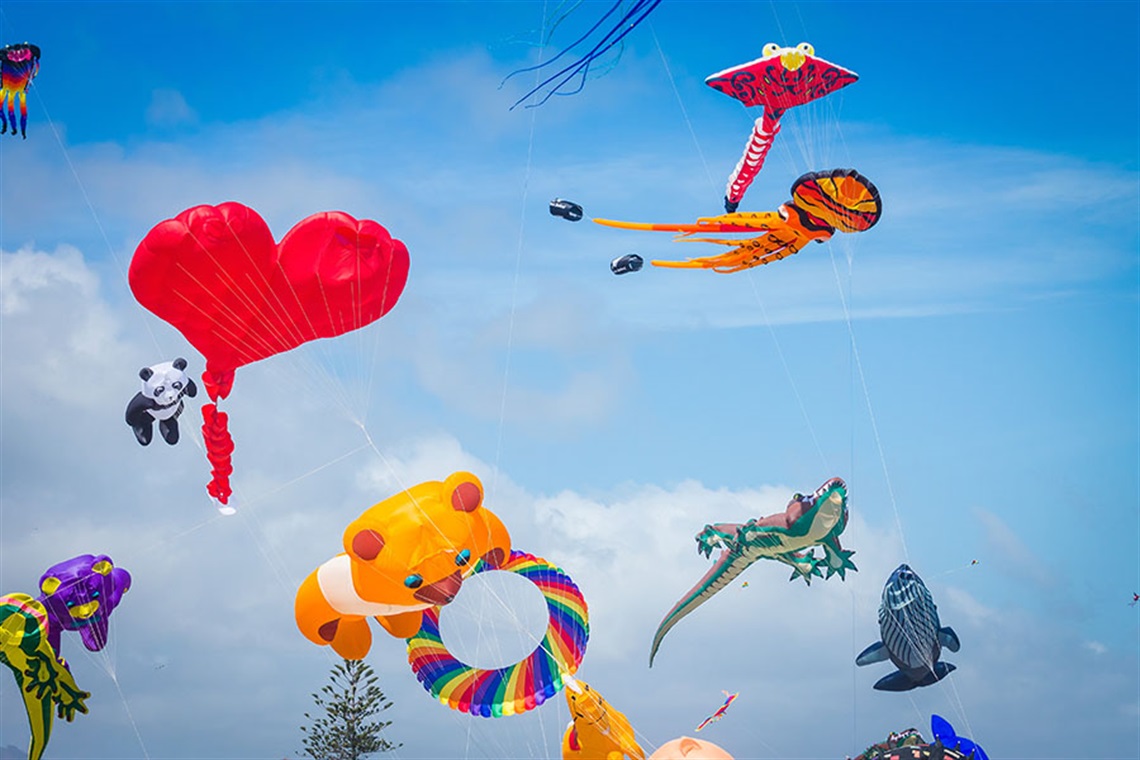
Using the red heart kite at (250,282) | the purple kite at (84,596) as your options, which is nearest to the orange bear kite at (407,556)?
the red heart kite at (250,282)

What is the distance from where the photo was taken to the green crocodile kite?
1791cm

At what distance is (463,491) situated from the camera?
17.8 m

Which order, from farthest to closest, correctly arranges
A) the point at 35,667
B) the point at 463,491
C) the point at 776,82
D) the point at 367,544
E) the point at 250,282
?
the point at 35,667 < the point at 776,82 < the point at 463,491 < the point at 250,282 < the point at 367,544

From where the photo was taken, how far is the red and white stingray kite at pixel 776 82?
60.7 feet

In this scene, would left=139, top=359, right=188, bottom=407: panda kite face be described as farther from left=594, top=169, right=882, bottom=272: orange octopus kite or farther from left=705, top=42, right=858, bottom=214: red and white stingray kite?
left=705, top=42, right=858, bottom=214: red and white stingray kite

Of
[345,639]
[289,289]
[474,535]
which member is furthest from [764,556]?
[289,289]

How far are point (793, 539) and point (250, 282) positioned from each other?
690 centimetres

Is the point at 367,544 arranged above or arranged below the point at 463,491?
below

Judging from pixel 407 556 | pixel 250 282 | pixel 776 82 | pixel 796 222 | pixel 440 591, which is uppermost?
pixel 776 82

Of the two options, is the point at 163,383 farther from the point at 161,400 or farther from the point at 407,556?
the point at 407,556

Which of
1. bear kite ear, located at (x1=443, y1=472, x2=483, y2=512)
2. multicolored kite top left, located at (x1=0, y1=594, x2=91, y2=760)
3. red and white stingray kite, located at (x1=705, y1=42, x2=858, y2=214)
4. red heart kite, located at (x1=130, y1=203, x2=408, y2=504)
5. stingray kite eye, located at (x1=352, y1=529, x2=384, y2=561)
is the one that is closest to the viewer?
red heart kite, located at (x1=130, y1=203, x2=408, y2=504)

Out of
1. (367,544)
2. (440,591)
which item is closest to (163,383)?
(367,544)

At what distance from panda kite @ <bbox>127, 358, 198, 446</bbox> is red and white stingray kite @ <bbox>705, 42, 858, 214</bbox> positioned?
23.6ft

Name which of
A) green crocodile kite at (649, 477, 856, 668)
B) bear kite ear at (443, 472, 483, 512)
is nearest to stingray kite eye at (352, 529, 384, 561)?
bear kite ear at (443, 472, 483, 512)
